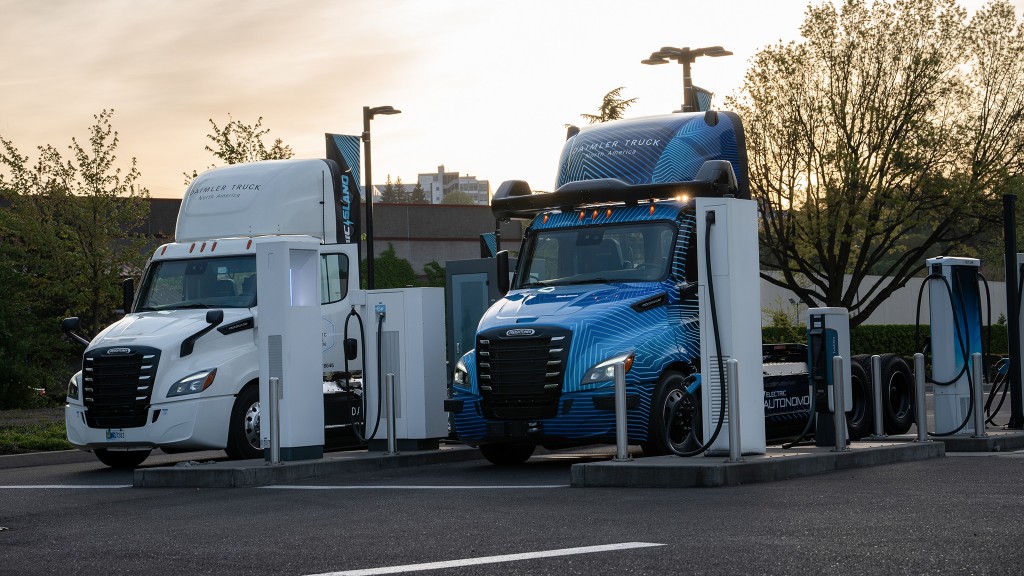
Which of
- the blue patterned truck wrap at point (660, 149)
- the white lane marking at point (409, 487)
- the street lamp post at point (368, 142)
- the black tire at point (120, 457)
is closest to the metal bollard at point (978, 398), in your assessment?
the blue patterned truck wrap at point (660, 149)

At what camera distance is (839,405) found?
1312cm

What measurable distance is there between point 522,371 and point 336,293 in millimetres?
3846

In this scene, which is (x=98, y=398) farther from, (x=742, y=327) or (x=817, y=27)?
(x=817, y=27)

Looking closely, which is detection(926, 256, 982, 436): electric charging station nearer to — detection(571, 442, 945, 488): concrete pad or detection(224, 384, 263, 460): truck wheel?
detection(571, 442, 945, 488): concrete pad

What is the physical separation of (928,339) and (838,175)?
22.9 meters

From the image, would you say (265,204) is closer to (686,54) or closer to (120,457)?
(120,457)

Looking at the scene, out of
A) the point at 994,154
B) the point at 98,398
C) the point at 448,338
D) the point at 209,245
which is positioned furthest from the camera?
the point at 994,154

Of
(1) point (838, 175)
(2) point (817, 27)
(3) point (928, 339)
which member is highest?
(2) point (817, 27)

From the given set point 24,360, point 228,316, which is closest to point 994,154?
point 24,360

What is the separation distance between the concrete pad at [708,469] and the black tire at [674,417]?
39.8 inches

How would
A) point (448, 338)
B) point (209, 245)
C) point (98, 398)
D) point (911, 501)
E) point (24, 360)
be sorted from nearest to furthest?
1. point (911, 501)
2. point (98, 398)
3. point (209, 245)
4. point (448, 338)
5. point (24, 360)

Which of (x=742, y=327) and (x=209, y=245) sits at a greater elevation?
(x=209, y=245)

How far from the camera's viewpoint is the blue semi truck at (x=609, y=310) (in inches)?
536

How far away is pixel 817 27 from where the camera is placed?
3862 cm
